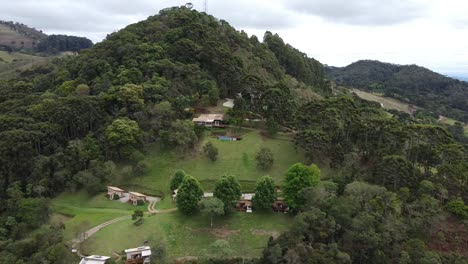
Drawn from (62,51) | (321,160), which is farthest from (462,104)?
(62,51)

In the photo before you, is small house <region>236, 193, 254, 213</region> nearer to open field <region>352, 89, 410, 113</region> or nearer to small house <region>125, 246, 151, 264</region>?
small house <region>125, 246, 151, 264</region>

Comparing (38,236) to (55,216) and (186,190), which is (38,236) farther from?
(186,190)

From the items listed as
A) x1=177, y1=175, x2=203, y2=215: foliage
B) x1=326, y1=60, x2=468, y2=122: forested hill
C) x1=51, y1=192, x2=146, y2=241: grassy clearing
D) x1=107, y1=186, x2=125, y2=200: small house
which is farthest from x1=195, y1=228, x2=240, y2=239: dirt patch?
x1=326, y1=60, x2=468, y2=122: forested hill

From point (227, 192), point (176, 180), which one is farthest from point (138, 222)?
point (227, 192)

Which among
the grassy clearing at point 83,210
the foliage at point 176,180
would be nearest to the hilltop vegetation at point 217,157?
the grassy clearing at point 83,210

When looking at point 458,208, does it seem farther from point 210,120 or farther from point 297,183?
point 210,120

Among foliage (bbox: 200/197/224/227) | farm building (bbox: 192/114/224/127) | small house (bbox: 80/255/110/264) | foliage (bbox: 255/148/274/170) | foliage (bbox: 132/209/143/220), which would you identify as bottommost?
small house (bbox: 80/255/110/264)

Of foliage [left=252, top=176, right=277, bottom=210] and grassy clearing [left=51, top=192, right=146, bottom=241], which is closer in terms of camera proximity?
foliage [left=252, top=176, right=277, bottom=210]
